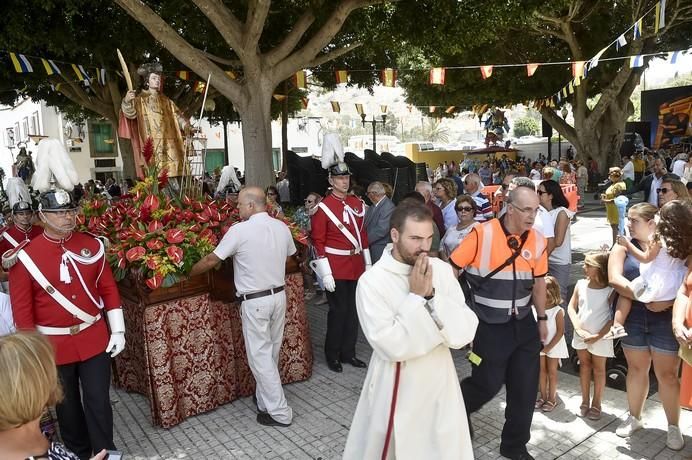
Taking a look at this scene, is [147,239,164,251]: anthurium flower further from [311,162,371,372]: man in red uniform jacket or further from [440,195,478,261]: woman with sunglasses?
[440,195,478,261]: woman with sunglasses

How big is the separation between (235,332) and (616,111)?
2268cm

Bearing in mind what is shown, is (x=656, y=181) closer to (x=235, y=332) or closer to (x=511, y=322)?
(x=511, y=322)

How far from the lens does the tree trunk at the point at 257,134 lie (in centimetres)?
954

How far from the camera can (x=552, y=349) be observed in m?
4.54

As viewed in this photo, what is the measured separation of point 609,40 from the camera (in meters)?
21.2

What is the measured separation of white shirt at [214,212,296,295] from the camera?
4.48m

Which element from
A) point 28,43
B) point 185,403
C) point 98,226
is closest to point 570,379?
point 185,403

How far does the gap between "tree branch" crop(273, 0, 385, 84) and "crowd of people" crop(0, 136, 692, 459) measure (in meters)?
4.66

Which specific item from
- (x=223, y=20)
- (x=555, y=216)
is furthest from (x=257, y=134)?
(x=555, y=216)

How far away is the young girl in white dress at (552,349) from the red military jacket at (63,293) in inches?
135

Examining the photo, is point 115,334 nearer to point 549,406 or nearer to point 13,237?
point 13,237

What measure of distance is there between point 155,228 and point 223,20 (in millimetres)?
5684

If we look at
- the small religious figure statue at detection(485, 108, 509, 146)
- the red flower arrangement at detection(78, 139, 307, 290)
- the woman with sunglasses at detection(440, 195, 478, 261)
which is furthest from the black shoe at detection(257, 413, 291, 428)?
the small religious figure statue at detection(485, 108, 509, 146)

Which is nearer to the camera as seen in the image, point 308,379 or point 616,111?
point 308,379
